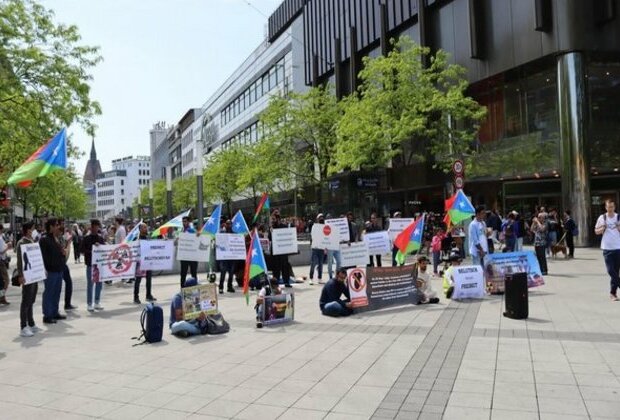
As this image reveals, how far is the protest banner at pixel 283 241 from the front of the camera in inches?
573

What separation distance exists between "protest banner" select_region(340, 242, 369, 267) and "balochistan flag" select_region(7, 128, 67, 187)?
6.70 metres

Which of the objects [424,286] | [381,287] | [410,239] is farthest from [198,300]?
[410,239]

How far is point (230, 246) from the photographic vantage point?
14219mm

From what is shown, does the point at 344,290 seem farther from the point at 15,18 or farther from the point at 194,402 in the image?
the point at 15,18

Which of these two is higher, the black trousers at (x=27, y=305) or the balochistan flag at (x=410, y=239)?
the balochistan flag at (x=410, y=239)

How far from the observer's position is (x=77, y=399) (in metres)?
Answer: 5.96

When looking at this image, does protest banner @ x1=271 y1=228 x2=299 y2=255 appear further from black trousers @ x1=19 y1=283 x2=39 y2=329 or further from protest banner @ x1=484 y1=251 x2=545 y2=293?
black trousers @ x1=19 y1=283 x2=39 y2=329

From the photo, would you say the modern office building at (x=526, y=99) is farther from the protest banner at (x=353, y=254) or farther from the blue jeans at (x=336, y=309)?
the blue jeans at (x=336, y=309)

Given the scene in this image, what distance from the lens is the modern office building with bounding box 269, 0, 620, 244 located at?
81.6 ft

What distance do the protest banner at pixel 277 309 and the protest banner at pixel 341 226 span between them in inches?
202

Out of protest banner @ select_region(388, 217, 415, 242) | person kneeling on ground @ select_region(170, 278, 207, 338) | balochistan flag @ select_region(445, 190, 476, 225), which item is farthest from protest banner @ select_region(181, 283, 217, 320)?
protest banner @ select_region(388, 217, 415, 242)

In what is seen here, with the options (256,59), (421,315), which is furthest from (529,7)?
(256,59)

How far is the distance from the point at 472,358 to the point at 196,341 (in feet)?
13.7

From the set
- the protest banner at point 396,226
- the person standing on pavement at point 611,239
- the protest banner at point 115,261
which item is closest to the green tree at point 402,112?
the protest banner at point 396,226
